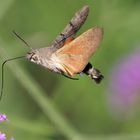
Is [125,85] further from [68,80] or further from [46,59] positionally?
[46,59]

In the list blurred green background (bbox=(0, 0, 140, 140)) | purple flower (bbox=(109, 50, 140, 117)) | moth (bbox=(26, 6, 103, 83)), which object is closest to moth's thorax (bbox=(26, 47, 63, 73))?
moth (bbox=(26, 6, 103, 83))

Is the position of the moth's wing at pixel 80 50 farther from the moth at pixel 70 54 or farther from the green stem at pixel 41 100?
the green stem at pixel 41 100

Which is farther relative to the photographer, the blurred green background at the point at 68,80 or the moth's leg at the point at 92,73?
the blurred green background at the point at 68,80

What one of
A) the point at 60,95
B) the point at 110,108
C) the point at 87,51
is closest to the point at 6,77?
the point at 60,95

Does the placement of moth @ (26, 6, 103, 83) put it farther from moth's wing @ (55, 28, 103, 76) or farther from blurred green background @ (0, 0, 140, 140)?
blurred green background @ (0, 0, 140, 140)

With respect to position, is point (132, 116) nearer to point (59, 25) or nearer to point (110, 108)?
point (110, 108)

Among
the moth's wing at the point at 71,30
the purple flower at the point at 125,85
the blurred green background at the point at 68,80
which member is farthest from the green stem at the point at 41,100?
the moth's wing at the point at 71,30

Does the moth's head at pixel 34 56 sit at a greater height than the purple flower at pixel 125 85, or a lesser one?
lesser
